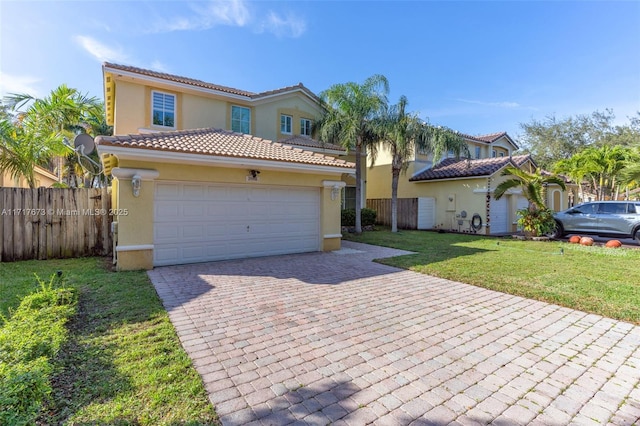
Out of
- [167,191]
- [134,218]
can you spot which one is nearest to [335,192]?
[167,191]

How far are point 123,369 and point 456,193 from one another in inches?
789

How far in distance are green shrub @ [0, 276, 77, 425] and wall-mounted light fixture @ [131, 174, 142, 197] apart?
126 inches

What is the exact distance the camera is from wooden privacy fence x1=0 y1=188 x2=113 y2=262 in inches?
359

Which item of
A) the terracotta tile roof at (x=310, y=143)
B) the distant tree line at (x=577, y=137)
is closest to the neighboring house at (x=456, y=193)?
the terracotta tile roof at (x=310, y=143)

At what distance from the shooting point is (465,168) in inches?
786

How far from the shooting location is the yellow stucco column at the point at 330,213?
11.5 metres

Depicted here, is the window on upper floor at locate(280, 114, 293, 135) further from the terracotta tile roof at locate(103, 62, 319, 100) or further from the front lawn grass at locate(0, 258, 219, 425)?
the front lawn grass at locate(0, 258, 219, 425)

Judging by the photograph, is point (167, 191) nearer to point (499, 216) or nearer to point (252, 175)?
point (252, 175)

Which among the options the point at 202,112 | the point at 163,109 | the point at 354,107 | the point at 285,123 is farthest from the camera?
the point at 285,123

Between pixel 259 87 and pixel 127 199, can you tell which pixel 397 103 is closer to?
pixel 259 87

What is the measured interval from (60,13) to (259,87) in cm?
1061

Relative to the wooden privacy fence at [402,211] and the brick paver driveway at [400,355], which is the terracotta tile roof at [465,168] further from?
the brick paver driveway at [400,355]

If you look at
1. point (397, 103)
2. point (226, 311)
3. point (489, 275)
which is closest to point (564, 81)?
point (397, 103)

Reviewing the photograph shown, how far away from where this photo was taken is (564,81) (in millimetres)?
19391
